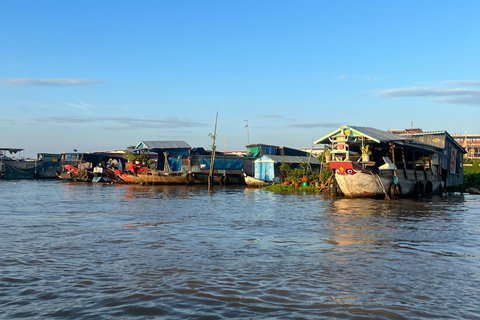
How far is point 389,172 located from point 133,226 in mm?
14720

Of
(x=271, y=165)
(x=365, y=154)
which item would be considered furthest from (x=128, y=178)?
(x=365, y=154)

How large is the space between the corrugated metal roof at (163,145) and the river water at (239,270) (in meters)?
30.0

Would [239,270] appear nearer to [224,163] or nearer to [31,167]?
[224,163]

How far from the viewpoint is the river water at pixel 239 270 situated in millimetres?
5043

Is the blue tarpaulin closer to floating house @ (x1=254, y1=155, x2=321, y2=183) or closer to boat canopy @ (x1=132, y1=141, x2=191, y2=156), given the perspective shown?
boat canopy @ (x1=132, y1=141, x2=191, y2=156)

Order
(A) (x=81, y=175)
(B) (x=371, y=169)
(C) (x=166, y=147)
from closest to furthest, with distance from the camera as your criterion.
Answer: (B) (x=371, y=169) → (C) (x=166, y=147) → (A) (x=81, y=175)

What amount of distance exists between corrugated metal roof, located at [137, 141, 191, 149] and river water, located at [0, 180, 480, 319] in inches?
1182

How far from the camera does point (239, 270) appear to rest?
687 centimetres

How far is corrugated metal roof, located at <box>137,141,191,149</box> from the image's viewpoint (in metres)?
42.7

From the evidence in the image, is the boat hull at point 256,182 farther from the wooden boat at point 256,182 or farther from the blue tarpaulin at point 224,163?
the blue tarpaulin at point 224,163

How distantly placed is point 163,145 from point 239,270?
37.6 m

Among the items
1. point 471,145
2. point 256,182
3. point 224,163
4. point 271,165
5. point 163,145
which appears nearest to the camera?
point 256,182

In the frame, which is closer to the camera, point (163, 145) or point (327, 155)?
point (327, 155)

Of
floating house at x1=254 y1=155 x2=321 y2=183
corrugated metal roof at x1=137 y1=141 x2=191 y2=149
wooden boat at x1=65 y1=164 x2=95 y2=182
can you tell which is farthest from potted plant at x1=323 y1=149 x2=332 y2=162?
wooden boat at x1=65 y1=164 x2=95 y2=182
